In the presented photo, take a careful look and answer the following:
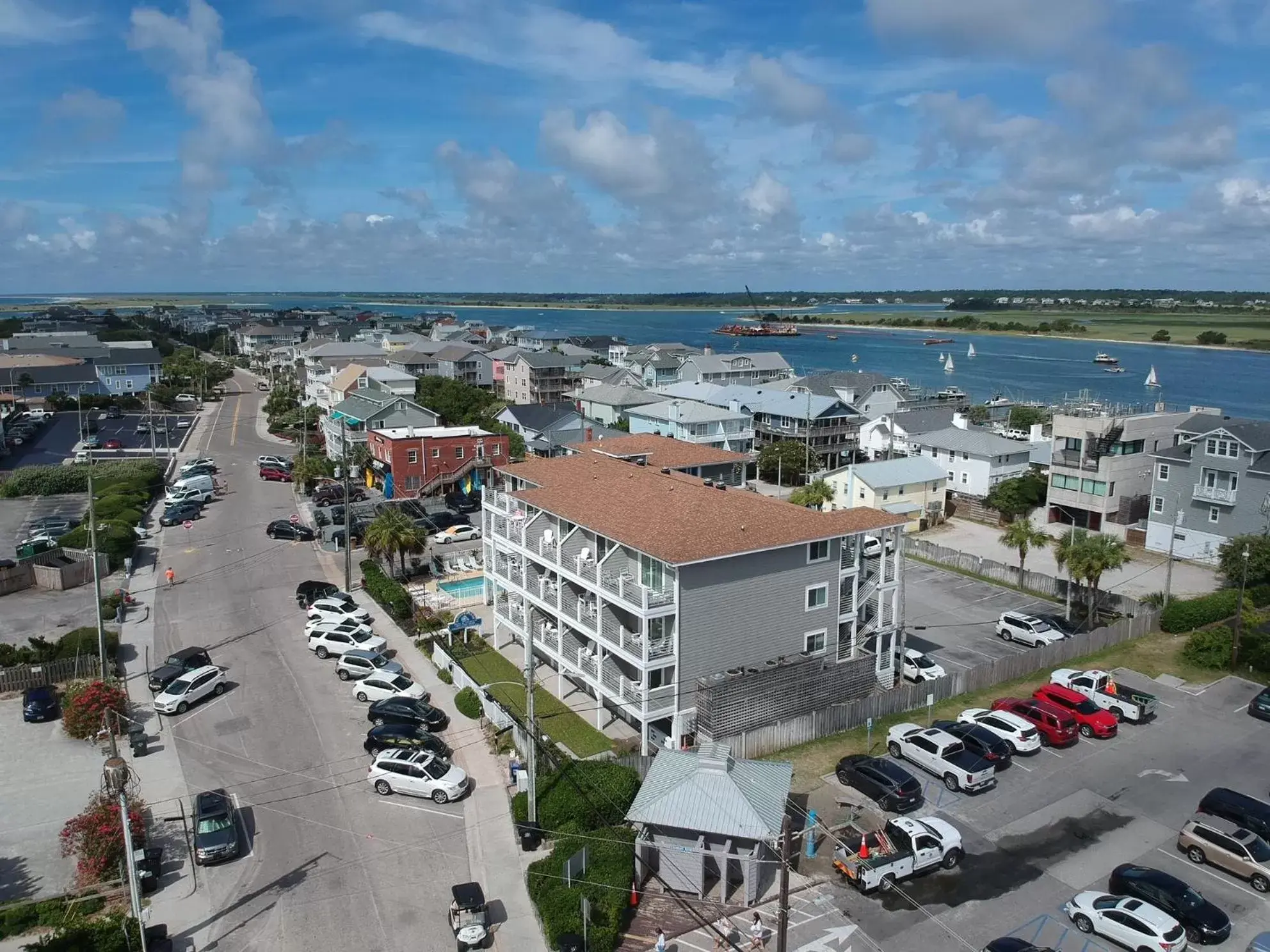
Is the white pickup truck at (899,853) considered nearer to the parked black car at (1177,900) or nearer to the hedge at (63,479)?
the parked black car at (1177,900)

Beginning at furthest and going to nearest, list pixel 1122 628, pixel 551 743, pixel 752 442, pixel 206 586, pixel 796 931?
1. pixel 752 442
2. pixel 206 586
3. pixel 1122 628
4. pixel 551 743
5. pixel 796 931

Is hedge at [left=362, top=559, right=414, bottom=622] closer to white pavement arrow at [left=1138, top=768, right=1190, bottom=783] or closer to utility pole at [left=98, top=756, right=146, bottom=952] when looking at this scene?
utility pole at [left=98, top=756, right=146, bottom=952]

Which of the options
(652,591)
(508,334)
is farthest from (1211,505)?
(508,334)

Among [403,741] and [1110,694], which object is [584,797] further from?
[1110,694]

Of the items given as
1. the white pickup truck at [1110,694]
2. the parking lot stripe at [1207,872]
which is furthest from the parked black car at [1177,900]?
the white pickup truck at [1110,694]

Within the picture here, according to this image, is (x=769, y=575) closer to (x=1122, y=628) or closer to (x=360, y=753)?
(x=360, y=753)

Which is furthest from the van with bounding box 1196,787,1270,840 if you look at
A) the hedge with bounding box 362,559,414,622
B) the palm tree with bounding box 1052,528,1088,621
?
the hedge with bounding box 362,559,414,622

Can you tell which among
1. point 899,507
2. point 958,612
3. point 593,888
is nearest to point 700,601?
point 593,888
